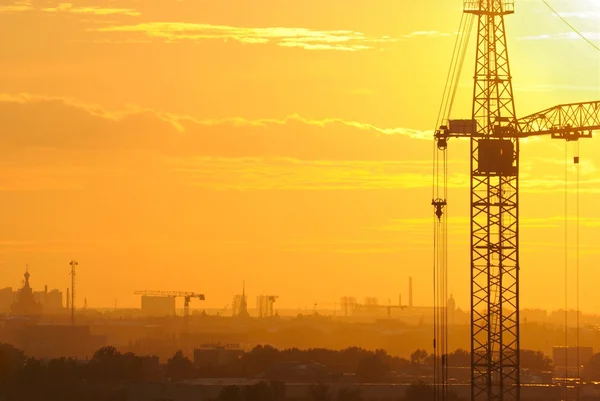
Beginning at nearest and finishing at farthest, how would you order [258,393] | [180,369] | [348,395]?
[258,393]
[348,395]
[180,369]

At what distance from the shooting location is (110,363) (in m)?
176

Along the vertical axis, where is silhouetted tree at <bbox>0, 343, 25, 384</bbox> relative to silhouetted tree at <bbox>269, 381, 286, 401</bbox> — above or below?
above

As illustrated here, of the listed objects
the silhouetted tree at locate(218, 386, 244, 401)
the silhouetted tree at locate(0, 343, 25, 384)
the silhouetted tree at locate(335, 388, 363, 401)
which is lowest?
the silhouetted tree at locate(335, 388, 363, 401)

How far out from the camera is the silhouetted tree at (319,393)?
141625 mm

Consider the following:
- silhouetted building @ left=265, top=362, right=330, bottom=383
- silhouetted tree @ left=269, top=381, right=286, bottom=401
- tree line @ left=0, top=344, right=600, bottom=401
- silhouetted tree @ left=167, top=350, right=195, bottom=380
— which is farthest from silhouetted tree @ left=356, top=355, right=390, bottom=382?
silhouetted tree @ left=269, top=381, right=286, bottom=401

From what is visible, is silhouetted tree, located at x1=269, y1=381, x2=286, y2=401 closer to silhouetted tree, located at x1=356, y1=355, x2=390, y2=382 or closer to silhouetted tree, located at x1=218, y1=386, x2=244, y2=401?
silhouetted tree, located at x1=218, y1=386, x2=244, y2=401

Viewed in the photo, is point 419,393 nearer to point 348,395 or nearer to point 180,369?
point 348,395

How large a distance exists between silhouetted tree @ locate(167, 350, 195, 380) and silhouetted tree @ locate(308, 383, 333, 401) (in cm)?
2917

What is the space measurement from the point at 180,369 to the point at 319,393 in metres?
45.3

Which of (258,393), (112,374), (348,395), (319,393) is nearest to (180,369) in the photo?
(112,374)

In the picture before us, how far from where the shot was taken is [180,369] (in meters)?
188

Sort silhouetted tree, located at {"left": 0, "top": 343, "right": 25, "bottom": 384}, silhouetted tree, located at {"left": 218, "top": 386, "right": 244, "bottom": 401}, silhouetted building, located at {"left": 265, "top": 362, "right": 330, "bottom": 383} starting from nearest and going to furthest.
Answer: silhouetted tree, located at {"left": 218, "top": 386, "right": 244, "bottom": 401}
silhouetted tree, located at {"left": 0, "top": 343, "right": 25, "bottom": 384}
silhouetted building, located at {"left": 265, "top": 362, "right": 330, "bottom": 383}

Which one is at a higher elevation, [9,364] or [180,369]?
[9,364]

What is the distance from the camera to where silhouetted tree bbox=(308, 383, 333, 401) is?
142 meters
